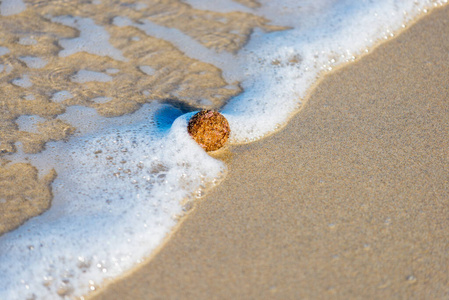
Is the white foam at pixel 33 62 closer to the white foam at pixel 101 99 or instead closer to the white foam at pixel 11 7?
the white foam at pixel 101 99

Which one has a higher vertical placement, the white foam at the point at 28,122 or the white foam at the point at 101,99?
the white foam at the point at 101,99

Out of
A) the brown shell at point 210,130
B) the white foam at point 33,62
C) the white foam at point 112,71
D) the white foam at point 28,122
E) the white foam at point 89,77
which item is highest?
the brown shell at point 210,130

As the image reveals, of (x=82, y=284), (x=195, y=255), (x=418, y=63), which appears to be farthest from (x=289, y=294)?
(x=418, y=63)

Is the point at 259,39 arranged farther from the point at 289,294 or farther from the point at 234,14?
the point at 289,294

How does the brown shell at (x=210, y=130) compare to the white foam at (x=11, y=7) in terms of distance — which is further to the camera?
the white foam at (x=11, y=7)

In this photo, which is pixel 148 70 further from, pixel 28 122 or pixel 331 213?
pixel 331 213

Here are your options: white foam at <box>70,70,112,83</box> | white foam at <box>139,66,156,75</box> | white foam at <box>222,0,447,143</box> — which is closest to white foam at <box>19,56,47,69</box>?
white foam at <box>70,70,112,83</box>

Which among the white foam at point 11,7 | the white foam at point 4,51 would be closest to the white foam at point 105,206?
the white foam at point 4,51
